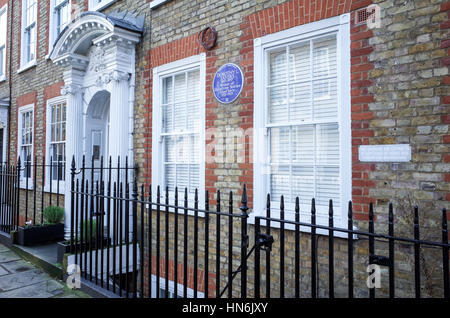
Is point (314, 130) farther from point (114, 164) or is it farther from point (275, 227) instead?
point (114, 164)

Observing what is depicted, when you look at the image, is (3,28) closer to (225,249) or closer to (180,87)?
(180,87)

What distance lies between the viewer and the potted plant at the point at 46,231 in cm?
595

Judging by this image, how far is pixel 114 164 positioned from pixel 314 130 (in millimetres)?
3591

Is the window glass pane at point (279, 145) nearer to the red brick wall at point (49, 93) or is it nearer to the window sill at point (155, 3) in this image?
the window sill at point (155, 3)

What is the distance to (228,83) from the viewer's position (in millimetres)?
4426

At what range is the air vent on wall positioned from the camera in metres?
3.32

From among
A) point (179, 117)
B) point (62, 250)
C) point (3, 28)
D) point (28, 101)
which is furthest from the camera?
point (3, 28)

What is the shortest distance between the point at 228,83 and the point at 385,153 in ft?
7.06

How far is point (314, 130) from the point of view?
12.5 feet

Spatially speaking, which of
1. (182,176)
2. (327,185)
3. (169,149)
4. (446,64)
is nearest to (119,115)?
(169,149)

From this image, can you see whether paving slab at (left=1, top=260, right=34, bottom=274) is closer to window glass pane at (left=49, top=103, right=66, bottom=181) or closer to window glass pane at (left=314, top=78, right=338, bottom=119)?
window glass pane at (left=49, top=103, right=66, bottom=181)
